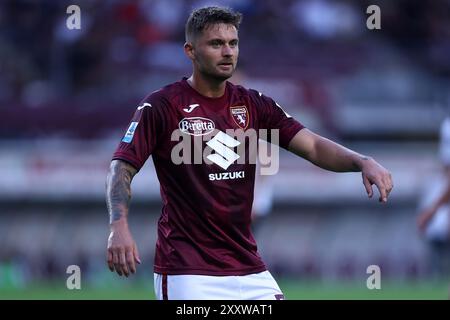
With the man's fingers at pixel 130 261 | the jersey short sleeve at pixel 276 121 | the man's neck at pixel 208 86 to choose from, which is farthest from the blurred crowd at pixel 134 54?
the man's fingers at pixel 130 261

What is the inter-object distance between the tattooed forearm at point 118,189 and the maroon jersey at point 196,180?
0.16 ft

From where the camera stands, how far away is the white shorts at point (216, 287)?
6164 mm

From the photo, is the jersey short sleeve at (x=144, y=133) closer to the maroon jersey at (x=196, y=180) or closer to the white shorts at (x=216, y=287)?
the maroon jersey at (x=196, y=180)

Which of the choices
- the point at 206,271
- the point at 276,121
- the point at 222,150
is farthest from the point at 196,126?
the point at 206,271

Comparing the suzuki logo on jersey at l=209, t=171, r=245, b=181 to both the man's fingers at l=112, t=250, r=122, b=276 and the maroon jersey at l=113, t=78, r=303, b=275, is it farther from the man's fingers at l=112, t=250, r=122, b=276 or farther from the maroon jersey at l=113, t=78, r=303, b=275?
the man's fingers at l=112, t=250, r=122, b=276

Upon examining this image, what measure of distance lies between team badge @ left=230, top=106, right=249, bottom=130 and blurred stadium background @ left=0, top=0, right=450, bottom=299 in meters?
10.6

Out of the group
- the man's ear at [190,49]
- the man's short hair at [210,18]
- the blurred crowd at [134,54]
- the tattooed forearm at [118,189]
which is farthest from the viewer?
the blurred crowd at [134,54]

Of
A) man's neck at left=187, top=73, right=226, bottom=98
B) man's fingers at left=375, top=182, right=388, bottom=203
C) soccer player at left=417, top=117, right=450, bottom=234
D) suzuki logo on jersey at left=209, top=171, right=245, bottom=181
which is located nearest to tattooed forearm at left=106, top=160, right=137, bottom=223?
suzuki logo on jersey at left=209, top=171, right=245, bottom=181

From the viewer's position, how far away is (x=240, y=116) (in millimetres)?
6477

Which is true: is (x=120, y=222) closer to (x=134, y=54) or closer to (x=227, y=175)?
(x=227, y=175)

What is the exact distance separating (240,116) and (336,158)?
0.62m

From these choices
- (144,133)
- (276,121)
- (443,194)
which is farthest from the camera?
(443,194)

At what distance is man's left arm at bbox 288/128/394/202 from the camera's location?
20.2ft

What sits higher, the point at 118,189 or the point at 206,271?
the point at 118,189
